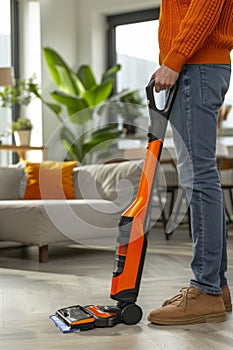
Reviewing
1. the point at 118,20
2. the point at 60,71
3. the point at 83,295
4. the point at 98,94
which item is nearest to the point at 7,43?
the point at 60,71

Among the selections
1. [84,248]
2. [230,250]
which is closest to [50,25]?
[84,248]

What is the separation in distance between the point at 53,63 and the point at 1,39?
629mm

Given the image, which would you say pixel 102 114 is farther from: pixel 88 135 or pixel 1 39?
pixel 1 39

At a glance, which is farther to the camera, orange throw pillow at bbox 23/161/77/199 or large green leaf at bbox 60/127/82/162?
large green leaf at bbox 60/127/82/162

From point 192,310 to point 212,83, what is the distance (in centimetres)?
70

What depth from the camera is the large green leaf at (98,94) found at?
Answer: 645 cm

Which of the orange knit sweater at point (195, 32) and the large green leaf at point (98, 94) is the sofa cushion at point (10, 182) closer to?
the large green leaf at point (98, 94)

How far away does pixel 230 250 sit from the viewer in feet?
13.4

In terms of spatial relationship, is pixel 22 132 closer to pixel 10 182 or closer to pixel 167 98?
pixel 10 182

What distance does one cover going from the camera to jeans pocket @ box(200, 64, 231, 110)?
190 cm

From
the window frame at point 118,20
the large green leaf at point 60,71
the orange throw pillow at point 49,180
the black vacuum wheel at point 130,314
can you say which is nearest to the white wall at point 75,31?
the window frame at point 118,20

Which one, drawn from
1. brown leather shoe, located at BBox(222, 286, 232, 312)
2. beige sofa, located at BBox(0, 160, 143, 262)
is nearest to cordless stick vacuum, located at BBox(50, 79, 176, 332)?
brown leather shoe, located at BBox(222, 286, 232, 312)

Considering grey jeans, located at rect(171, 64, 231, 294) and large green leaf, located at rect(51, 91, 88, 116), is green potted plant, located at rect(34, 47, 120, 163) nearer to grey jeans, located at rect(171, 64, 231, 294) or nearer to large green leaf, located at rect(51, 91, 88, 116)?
large green leaf, located at rect(51, 91, 88, 116)

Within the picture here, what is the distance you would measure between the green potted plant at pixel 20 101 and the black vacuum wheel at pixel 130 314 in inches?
160
